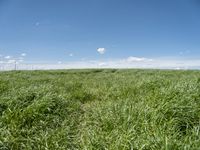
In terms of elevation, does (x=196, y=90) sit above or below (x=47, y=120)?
above

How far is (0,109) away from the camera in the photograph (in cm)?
466

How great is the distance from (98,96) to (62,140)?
395 centimetres

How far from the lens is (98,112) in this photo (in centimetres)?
442

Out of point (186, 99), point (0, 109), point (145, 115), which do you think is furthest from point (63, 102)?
point (186, 99)

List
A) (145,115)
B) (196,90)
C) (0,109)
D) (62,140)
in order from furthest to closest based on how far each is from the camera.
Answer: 1. (196,90)
2. (0,109)
3. (145,115)
4. (62,140)

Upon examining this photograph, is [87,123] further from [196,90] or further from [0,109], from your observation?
[196,90]

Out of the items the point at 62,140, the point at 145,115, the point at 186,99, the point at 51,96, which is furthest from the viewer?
the point at 51,96

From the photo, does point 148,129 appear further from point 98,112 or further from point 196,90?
point 196,90

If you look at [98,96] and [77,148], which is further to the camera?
[98,96]

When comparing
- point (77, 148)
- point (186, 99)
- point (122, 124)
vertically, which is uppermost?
point (186, 99)

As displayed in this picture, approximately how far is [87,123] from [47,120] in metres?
0.79

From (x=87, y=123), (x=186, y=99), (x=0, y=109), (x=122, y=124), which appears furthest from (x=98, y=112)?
(x=0, y=109)

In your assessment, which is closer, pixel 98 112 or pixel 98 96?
pixel 98 112

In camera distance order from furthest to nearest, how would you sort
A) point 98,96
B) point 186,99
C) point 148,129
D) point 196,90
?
point 98,96 → point 196,90 → point 186,99 → point 148,129
